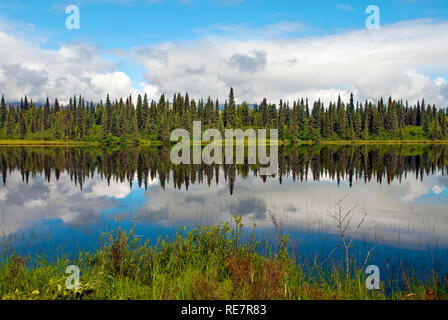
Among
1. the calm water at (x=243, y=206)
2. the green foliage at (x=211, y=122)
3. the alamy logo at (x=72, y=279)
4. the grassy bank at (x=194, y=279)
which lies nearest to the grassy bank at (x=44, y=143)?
the green foliage at (x=211, y=122)

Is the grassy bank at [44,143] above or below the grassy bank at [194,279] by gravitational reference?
above

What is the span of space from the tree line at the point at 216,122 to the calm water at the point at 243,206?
7750 cm

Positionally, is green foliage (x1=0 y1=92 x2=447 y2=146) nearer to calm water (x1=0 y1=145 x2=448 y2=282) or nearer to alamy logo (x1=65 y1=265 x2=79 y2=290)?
calm water (x1=0 y1=145 x2=448 y2=282)

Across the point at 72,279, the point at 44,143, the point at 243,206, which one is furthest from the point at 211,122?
the point at 72,279

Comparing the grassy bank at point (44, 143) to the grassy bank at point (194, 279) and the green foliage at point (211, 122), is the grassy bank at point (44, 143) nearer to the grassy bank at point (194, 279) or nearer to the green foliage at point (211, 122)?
the green foliage at point (211, 122)

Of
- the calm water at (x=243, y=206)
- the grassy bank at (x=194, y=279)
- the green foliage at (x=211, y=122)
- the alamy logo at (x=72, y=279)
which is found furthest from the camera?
the green foliage at (x=211, y=122)

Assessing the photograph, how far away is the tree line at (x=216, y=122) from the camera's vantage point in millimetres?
117013

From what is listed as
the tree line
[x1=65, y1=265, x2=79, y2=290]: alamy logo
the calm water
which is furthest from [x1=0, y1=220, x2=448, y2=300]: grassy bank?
the tree line

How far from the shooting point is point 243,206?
73.4 feet

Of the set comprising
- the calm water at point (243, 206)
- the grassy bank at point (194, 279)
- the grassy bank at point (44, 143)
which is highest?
the grassy bank at point (44, 143)

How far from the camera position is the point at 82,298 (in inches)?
239
